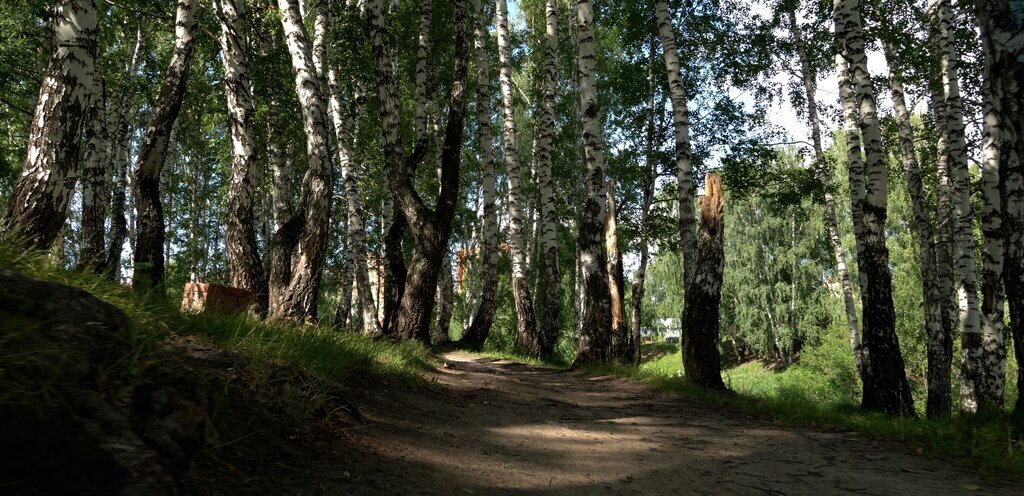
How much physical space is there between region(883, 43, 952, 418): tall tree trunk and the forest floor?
21.2ft

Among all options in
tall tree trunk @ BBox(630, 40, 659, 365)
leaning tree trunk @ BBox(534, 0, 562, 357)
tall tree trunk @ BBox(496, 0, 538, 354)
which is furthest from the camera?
tall tree trunk @ BBox(630, 40, 659, 365)

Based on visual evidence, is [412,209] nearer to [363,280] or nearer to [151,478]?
[363,280]

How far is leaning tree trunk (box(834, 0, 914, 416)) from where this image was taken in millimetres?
6855

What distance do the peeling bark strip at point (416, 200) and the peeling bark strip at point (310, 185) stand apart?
3102mm

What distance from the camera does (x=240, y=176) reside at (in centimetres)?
729

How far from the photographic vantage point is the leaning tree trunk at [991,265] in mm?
7910

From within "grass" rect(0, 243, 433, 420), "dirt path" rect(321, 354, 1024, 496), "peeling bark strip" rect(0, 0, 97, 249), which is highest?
"peeling bark strip" rect(0, 0, 97, 249)

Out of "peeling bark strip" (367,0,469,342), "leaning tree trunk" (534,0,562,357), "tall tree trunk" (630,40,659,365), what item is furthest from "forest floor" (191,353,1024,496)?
"tall tree trunk" (630,40,659,365)

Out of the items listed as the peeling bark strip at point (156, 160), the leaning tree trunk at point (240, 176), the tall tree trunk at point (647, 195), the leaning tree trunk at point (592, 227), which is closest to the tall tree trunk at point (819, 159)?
the tall tree trunk at point (647, 195)

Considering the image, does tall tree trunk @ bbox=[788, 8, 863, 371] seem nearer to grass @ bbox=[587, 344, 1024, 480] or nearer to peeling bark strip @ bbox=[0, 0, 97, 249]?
grass @ bbox=[587, 344, 1024, 480]

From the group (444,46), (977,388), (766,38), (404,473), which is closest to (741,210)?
(766,38)

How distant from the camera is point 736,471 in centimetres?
395

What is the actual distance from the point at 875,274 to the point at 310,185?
7388 mm

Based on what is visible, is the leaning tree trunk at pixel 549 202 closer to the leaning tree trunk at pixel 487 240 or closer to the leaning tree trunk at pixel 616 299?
the leaning tree trunk at pixel 487 240
